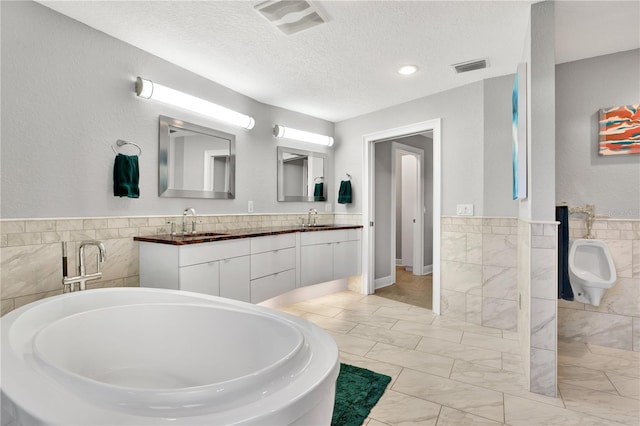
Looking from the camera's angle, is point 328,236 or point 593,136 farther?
point 328,236

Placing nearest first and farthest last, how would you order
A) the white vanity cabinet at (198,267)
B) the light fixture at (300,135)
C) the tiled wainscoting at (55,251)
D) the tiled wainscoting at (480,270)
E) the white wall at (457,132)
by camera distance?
1. the tiled wainscoting at (55,251)
2. the white vanity cabinet at (198,267)
3. the tiled wainscoting at (480,270)
4. the white wall at (457,132)
5. the light fixture at (300,135)

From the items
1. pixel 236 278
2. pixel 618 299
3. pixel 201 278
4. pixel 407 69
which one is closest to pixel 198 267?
pixel 201 278

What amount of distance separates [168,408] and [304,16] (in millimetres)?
2262

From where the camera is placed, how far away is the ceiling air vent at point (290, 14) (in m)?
2.02

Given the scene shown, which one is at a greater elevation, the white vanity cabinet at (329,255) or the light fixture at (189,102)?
the light fixture at (189,102)

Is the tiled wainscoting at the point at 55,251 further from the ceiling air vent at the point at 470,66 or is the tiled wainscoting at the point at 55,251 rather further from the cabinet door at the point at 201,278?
the ceiling air vent at the point at 470,66

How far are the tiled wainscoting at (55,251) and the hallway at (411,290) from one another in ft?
9.20

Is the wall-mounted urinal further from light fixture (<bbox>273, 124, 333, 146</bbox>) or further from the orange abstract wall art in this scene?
light fixture (<bbox>273, 124, 333, 146</bbox>)

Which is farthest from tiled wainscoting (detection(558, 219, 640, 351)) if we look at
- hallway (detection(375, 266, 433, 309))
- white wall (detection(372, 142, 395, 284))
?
white wall (detection(372, 142, 395, 284))

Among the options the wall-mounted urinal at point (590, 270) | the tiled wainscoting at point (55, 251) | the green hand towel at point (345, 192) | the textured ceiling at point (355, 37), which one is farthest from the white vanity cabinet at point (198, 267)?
the wall-mounted urinal at point (590, 270)

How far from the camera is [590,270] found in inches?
103

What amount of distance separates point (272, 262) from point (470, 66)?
2.55m

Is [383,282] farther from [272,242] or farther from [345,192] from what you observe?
[272,242]

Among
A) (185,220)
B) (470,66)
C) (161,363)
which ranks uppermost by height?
(470,66)
